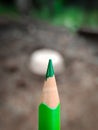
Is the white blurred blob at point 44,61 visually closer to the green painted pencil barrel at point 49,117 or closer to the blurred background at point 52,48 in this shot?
the blurred background at point 52,48

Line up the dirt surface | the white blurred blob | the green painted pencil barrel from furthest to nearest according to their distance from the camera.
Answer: the white blurred blob, the dirt surface, the green painted pencil barrel

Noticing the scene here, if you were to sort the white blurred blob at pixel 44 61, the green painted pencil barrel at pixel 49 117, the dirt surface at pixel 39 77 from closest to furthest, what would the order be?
the green painted pencil barrel at pixel 49 117, the dirt surface at pixel 39 77, the white blurred blob at pixel 44 61

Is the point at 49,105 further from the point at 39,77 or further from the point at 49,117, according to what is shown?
the point at 39,77

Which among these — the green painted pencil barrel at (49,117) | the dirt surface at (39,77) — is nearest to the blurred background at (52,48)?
the dirt surface at (39,77)

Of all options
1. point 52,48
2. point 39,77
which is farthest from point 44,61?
point 52,48

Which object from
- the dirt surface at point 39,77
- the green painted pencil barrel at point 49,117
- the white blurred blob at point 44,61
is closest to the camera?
the green painted pencil barrel at point 49,117

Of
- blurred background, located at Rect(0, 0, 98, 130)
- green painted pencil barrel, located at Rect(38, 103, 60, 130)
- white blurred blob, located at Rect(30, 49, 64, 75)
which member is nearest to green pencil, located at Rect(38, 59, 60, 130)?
green painted pencil barrel, located at Rect(38, 103, 60, 130)

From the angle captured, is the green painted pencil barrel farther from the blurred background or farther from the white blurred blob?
the white blurred blob
